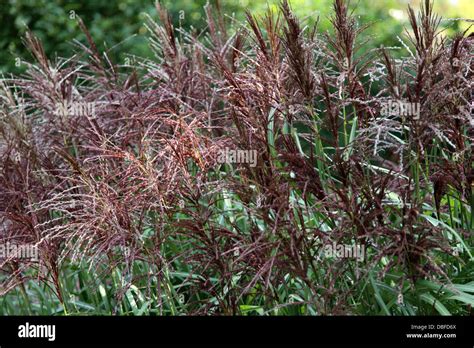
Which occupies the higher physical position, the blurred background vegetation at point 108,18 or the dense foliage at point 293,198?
the blurred background vegetation at point 108,18

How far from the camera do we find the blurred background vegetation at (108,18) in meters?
10.1

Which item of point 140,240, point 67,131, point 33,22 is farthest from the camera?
point 33,22

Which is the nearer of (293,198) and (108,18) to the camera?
(293,198)

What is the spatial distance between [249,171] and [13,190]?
1339 mm

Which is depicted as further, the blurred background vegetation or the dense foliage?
the blurred background vegetation

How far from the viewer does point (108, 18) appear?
10.6 meters

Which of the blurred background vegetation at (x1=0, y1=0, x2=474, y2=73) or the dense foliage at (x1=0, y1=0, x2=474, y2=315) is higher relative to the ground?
the blurred background vegetation at (x1=0, y1=0, x2=474, y2=73)

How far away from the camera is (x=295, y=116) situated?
3.87m

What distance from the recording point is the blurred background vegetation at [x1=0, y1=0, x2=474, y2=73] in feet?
33.2

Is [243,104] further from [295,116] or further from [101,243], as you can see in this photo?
[101,243]

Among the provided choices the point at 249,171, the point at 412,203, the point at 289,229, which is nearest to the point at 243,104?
the point at 249,171

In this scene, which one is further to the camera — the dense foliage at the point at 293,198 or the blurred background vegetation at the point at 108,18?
the blurred background vegetation at the point at 108,18

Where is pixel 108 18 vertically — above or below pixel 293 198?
above
